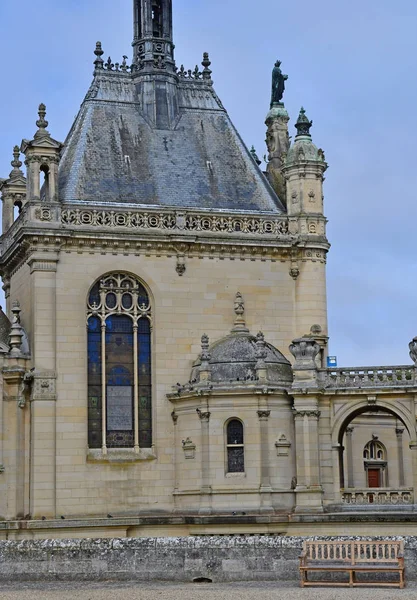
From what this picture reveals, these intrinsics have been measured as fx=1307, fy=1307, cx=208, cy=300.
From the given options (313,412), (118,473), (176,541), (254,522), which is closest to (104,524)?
(118,473)

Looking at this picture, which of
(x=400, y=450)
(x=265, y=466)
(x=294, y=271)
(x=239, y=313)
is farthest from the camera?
(x=400, y=450)

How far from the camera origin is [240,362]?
159ft

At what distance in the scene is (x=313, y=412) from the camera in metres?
47.5

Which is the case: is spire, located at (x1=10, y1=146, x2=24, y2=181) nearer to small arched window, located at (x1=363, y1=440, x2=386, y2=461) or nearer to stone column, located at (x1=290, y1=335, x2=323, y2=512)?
stone column, located at (x1=290, y1=335, x2=323, y2=512)

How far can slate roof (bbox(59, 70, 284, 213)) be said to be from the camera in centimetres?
5178

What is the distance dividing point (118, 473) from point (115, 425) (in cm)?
187

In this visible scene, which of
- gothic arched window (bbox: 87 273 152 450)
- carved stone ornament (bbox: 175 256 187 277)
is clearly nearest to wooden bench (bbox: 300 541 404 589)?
gothic arched window (bbox: 87 273 152 450)

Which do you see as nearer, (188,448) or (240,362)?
(188,448)

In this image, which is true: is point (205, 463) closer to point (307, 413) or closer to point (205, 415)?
point (205, 415)

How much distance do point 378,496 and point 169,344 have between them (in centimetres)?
984

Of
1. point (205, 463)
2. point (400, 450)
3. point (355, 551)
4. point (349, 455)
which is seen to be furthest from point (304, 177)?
point (355, 551)

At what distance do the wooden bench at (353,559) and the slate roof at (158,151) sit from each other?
21.6m

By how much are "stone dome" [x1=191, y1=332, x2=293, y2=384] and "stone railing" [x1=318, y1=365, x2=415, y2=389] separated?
1523mm

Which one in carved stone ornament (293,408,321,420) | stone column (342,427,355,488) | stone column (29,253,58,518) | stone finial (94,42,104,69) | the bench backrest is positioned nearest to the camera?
the bench backrest
